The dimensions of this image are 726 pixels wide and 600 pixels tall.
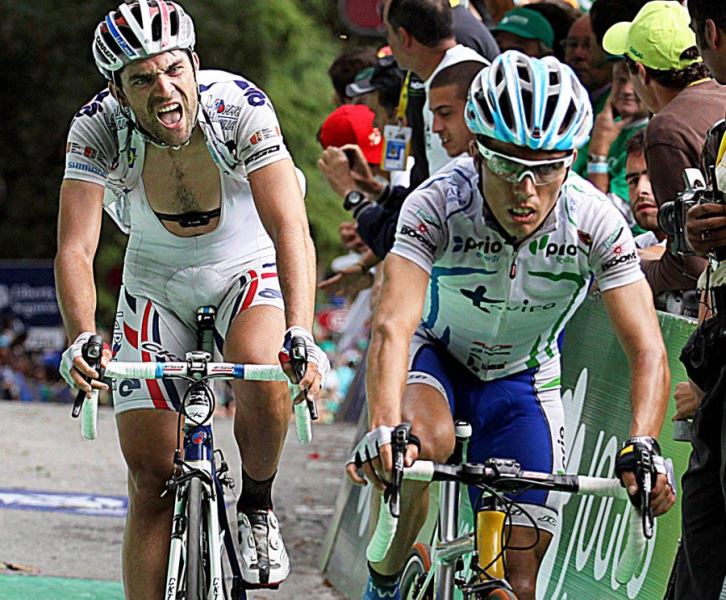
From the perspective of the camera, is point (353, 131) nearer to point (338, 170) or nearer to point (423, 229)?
point (338, 170)

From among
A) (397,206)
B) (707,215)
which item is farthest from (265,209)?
(397,206)

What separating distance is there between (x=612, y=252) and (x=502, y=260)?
36 cm

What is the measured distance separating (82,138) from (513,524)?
6.54 feet

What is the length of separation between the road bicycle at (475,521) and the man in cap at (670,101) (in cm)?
135

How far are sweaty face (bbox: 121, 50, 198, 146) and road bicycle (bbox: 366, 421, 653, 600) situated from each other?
55.2 inches

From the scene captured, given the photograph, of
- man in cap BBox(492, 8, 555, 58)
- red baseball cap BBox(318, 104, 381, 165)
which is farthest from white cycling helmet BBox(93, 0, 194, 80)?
man in cap BBox(492, 8, 555, 58)

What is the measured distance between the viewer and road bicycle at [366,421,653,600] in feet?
12.6

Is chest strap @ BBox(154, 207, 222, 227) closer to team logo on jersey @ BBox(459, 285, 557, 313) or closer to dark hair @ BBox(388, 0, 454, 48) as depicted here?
team logo on jersey @ BBox(459, 285, 557, 313)

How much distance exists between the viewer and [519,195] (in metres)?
4.50

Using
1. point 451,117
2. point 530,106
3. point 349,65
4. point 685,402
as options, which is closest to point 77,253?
point 530,106

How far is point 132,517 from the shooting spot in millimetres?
5227

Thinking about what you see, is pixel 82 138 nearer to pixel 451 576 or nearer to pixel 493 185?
pixel 493 185

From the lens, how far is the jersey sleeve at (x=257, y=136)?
5086 mm

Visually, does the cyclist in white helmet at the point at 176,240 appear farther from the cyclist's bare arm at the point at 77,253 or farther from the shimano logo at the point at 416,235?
the shimano logo at the point at 416,235
